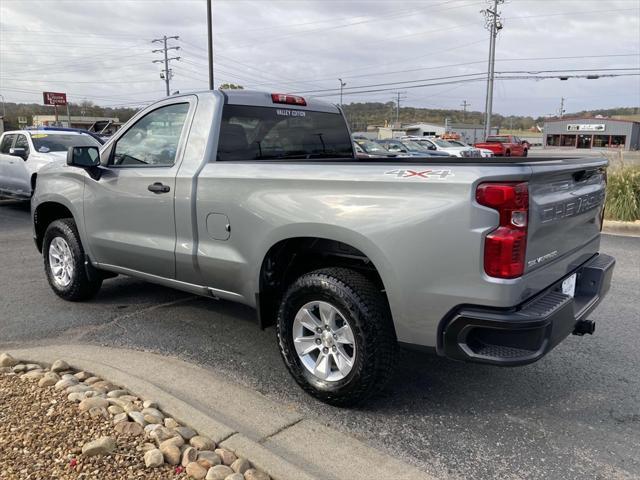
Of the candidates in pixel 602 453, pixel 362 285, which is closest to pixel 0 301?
pixel 362 285

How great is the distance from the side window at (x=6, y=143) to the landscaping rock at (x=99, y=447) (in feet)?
39.4

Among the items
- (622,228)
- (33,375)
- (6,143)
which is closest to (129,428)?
(33,375)

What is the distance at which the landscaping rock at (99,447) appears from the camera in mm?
2582

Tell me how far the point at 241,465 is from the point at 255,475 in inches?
3.9

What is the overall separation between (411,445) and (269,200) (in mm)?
1666

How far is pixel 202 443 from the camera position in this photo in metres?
2.74

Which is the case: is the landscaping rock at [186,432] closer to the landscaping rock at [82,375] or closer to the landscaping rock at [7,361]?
the landscaping rock at [82,375]

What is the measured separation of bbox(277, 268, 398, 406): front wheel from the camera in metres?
3.11

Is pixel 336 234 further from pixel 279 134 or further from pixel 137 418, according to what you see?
pixel 279 134

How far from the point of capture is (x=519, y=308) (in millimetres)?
2768

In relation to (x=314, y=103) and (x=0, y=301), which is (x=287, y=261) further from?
(x=0, y=301)

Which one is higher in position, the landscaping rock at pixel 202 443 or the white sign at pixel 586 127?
the white sign at pixel 586 127

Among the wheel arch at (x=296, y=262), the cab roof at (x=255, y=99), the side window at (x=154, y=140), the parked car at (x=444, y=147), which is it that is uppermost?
the cab roof at (x=255, y=99)

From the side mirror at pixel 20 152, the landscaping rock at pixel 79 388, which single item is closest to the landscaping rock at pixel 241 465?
the landscaping rock at pixel 79 388
